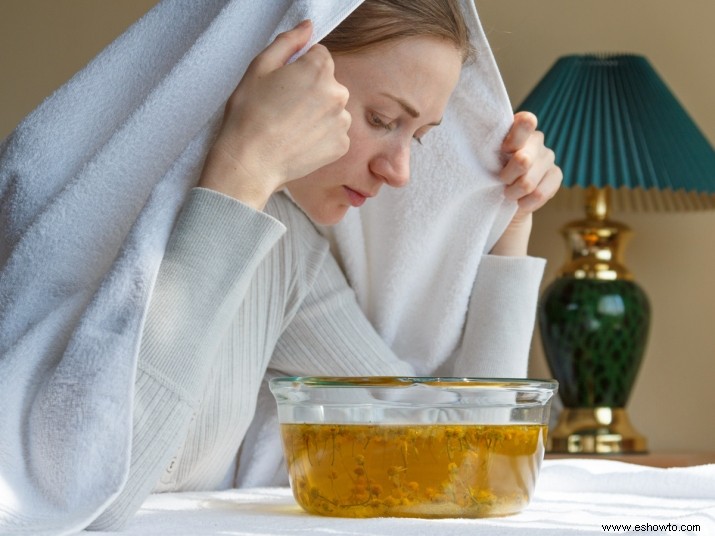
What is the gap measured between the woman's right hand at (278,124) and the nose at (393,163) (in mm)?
97

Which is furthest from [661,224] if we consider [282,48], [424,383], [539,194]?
[424,383]

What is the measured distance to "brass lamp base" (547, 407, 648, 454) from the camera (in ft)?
5.51

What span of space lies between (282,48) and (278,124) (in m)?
0.07

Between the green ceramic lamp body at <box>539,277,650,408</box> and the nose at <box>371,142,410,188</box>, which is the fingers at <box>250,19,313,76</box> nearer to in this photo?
the nose at <box>371,142,410,188</box>

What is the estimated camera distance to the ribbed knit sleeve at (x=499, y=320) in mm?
1094

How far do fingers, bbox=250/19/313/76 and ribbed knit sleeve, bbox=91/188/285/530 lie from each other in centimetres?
13

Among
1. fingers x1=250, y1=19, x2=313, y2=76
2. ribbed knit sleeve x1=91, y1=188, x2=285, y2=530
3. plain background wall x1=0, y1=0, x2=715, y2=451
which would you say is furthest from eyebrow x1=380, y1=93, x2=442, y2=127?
plain background wall x1=0, y1=0, x2=715, y2=451

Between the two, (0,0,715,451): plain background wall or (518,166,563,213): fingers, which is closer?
(518,166,563,213): fingers

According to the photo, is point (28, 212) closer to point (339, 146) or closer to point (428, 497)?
point (339, 146)

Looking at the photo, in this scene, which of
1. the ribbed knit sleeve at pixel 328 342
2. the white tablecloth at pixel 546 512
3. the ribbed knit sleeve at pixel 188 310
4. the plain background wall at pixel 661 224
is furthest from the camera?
the plain background wall at pixel 661 224

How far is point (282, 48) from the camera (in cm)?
81

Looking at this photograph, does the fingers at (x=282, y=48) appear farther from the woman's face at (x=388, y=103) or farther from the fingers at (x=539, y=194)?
the fingers at (x=539, y=194)

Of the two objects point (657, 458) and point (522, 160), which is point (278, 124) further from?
point (657, 458)

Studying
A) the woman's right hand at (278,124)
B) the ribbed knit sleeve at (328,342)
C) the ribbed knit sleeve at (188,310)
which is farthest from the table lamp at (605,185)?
the ribbed knit sleeve at (188,310)
